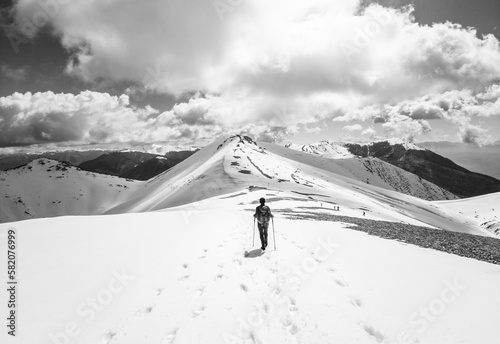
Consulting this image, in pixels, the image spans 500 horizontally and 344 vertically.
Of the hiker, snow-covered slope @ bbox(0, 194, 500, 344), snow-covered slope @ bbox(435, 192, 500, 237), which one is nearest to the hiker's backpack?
the hiker

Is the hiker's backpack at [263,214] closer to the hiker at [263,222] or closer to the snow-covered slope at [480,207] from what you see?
the hiker at [263,222]

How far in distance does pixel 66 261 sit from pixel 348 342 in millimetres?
12389

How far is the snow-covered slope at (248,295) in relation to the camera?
21.6ft

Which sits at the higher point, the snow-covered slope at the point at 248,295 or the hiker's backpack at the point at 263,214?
the hiker's backpack at the point at 263,214

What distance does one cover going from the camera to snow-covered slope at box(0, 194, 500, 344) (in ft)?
21.6

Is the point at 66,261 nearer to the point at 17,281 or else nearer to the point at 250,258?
the point at 17,281

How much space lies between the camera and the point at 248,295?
29.2 feet

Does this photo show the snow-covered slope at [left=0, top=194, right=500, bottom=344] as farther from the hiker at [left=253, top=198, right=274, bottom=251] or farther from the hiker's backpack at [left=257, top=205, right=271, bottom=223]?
the hiker's backpack at [left=257, top=205, right=271, bottom=223]

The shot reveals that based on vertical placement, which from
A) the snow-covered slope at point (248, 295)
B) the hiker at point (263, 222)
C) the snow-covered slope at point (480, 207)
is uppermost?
the hiker at point (263, 222)

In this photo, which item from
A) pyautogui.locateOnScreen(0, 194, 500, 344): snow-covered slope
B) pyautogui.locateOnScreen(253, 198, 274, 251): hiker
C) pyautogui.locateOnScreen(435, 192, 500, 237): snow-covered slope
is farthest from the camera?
pyautogui.locateOnScreen(435, 192, 500, 237): snow-covered slope

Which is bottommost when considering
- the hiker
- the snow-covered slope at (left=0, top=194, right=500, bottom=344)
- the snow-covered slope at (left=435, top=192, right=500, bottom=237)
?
the snow-covered slope at (left=435, top=192, right=500, bottom=237)

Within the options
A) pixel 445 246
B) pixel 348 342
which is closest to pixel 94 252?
pixel 348 342

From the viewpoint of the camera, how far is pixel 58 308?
25.6 ft

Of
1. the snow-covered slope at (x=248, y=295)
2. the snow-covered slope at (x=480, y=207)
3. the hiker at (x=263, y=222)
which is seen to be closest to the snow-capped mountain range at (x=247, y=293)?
the snow-covered slope at (x=248, y=295)
